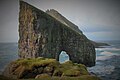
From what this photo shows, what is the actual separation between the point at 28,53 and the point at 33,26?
933 centimetres

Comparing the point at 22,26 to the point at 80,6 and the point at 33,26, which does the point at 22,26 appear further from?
the point at 80,6

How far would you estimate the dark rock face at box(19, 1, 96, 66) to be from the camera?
62594 millimetres

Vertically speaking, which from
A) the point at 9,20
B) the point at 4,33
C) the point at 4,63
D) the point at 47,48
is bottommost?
the point at 4,63

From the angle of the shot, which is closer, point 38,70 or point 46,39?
point 38,70

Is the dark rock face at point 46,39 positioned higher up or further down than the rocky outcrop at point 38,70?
higher up

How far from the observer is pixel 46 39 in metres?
62.8

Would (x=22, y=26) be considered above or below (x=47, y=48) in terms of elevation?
above

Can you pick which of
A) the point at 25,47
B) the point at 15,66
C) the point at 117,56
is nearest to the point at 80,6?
the point at 15,66

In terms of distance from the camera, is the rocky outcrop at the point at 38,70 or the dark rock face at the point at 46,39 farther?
the dark rock face at the point at 46,39

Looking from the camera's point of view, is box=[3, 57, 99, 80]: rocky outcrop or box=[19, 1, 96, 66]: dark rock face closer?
box=[3, 57, 99, 80]: rocky outcrop

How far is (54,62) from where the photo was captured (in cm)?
3675

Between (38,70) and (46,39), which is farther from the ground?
(46,39)

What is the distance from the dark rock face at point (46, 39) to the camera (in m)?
62.6

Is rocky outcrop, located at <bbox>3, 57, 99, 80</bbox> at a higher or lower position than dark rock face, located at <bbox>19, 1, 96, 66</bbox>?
lower
